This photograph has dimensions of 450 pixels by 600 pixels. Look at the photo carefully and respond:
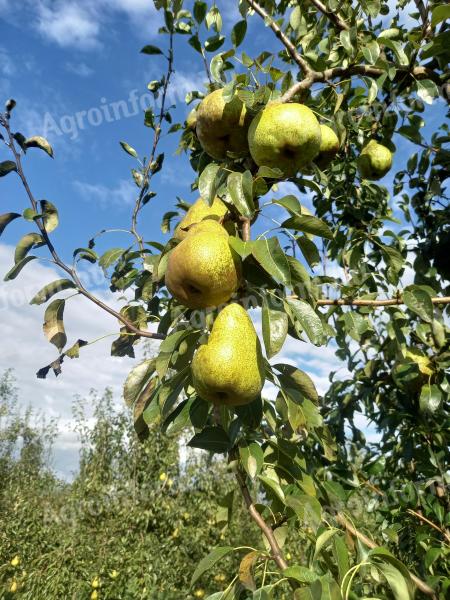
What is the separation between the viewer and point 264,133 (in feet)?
3.78

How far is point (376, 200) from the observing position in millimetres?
2686

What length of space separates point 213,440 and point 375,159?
1612mm

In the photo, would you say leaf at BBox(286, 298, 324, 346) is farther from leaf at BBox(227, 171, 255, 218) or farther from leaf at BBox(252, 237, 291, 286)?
leaf at BBox(227, 171, 255, 218)

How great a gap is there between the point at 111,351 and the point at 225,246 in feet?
2.41

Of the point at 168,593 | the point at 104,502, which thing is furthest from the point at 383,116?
the point at 104,502

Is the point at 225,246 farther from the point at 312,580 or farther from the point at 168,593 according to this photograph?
the point at 168,593

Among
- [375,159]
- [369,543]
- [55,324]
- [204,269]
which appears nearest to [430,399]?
[369,543]

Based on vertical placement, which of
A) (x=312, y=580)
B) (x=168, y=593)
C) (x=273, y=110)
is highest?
(x=273, y=110)

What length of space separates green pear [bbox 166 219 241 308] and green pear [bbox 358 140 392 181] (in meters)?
1.32

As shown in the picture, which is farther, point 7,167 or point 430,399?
point 430,399

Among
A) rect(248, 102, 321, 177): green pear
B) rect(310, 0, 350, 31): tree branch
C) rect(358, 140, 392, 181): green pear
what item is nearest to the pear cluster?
rect(248, 102, 321, 177): green pear

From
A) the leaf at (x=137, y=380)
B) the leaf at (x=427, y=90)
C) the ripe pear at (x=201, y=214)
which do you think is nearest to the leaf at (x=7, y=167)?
the ripe pear at (x=201, y=214)

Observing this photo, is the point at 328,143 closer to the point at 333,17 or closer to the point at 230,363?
the point at 333,17

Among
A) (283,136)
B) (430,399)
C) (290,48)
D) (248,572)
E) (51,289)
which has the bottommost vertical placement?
(430,399)
